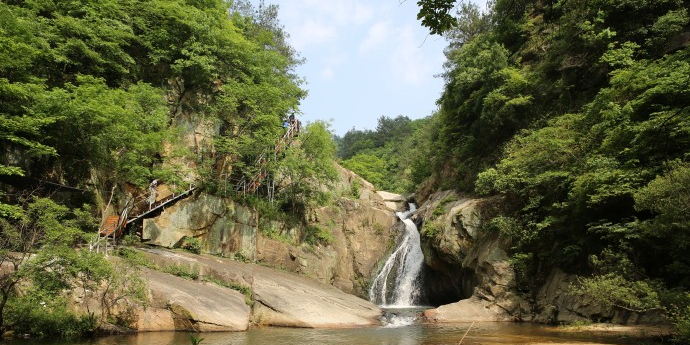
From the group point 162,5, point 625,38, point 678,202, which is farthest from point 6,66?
point 625,38

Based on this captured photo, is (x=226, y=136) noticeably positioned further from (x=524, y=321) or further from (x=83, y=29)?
(x=524, y=321)

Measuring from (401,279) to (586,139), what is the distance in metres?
14.2

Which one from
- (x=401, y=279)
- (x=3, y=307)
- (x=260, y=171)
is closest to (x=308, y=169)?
(x=260, y=171)

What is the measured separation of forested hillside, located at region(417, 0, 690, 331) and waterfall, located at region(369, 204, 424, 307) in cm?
535

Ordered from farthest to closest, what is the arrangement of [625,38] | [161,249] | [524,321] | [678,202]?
[625,38] → [161,249] → [524,321] → [678,202]

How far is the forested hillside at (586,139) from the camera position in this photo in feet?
42.2

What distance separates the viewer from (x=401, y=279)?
2825cm

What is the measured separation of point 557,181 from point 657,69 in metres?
5.58

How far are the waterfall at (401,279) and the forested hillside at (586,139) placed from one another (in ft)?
17.5

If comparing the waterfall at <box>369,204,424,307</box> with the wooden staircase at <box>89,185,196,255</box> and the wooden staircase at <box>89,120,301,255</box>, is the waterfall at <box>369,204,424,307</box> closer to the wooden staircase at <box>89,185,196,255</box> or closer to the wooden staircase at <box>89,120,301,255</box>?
the wooden staircase at <box>89,120,301,255</box>

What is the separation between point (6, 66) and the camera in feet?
48.6

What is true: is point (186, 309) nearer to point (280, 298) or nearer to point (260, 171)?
point (280, 298)

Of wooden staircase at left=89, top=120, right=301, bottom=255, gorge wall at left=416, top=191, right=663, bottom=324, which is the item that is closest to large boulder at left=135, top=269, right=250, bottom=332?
wooden staircase at left=89, top=120, right=301, bottom=255

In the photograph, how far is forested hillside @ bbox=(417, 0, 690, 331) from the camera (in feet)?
42.2
